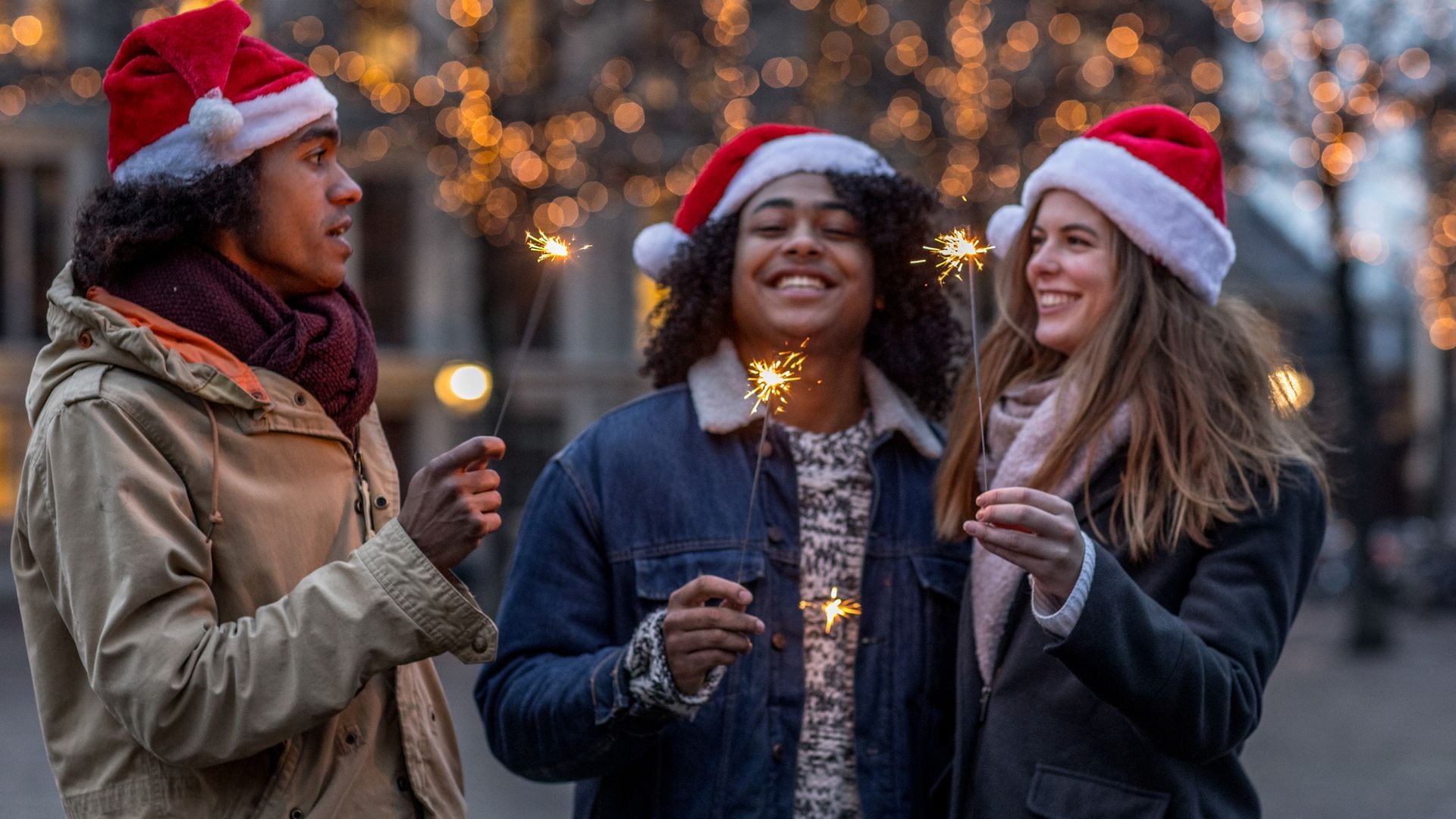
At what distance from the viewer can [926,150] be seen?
11219mm

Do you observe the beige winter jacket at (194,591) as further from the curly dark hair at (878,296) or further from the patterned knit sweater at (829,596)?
the curly dark hair at (878,296)

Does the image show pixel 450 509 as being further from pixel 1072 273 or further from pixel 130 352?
pixel 1072 273

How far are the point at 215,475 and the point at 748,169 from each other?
56.3 inches

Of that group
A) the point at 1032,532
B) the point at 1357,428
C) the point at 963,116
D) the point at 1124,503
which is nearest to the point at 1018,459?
the point at 1124,503

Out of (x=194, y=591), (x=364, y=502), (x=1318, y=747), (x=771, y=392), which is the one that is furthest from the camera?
(x=1318, y=747)

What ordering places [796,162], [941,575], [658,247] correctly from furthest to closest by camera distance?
[658,247] < [796,162] < [941,575]

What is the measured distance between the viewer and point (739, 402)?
9.83 ft

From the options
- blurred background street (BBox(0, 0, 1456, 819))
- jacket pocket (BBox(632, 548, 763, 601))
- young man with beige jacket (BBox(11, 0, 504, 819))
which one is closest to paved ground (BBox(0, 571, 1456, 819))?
blurred background street (BBox(0, 0, 1456, 819))

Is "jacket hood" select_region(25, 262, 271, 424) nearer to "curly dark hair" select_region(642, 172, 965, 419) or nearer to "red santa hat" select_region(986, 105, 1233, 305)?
"curly dark hair" select_region(642, 172, 965, 419)

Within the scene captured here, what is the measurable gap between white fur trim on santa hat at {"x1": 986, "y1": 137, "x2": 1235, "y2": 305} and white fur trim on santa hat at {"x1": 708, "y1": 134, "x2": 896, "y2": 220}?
1.37ft

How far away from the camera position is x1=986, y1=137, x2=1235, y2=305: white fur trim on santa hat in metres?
2.82

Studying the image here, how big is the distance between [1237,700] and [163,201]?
77.1 inches

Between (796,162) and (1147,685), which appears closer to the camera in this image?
(1147,685)

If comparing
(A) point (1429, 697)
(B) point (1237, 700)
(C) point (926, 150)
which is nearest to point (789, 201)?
(B) point (1237, 700)
